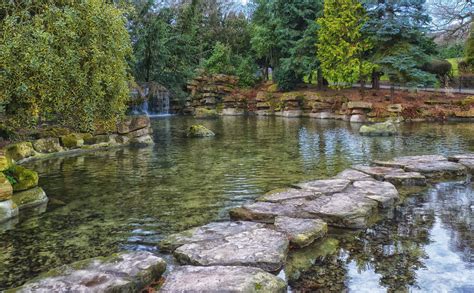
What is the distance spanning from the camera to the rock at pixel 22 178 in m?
8.64

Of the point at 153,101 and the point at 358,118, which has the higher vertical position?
the point at 153,101

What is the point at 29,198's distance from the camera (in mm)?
8430

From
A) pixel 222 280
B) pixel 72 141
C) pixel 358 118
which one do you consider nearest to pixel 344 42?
pixel 358 118

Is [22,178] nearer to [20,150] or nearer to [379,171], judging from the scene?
A: [20,150]

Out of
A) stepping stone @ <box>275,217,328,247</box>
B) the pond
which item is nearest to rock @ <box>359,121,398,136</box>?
the pond

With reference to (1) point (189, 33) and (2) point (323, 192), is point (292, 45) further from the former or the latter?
(2) point (323, 192)

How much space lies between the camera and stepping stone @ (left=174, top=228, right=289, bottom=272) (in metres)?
4.98

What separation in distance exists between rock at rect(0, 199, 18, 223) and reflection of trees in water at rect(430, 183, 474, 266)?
23.9 ft

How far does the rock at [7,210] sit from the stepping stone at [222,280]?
438 centimetres

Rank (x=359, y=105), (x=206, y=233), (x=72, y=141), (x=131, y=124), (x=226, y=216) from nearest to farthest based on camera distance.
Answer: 1. (x=206, y=233)
2. (x=226, y=216)
3. (x=72, y=141)
4. (x=131, y=124)
5. (x=359, y=105)

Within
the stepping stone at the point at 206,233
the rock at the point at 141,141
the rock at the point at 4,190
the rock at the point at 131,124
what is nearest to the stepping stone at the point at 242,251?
the stepping stone at the point at 206,233

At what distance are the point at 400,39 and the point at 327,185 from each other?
86.8 ft

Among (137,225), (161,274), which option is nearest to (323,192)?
(137,225)

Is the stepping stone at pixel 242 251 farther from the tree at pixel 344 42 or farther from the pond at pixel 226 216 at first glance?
the tree at pixel 344 42
